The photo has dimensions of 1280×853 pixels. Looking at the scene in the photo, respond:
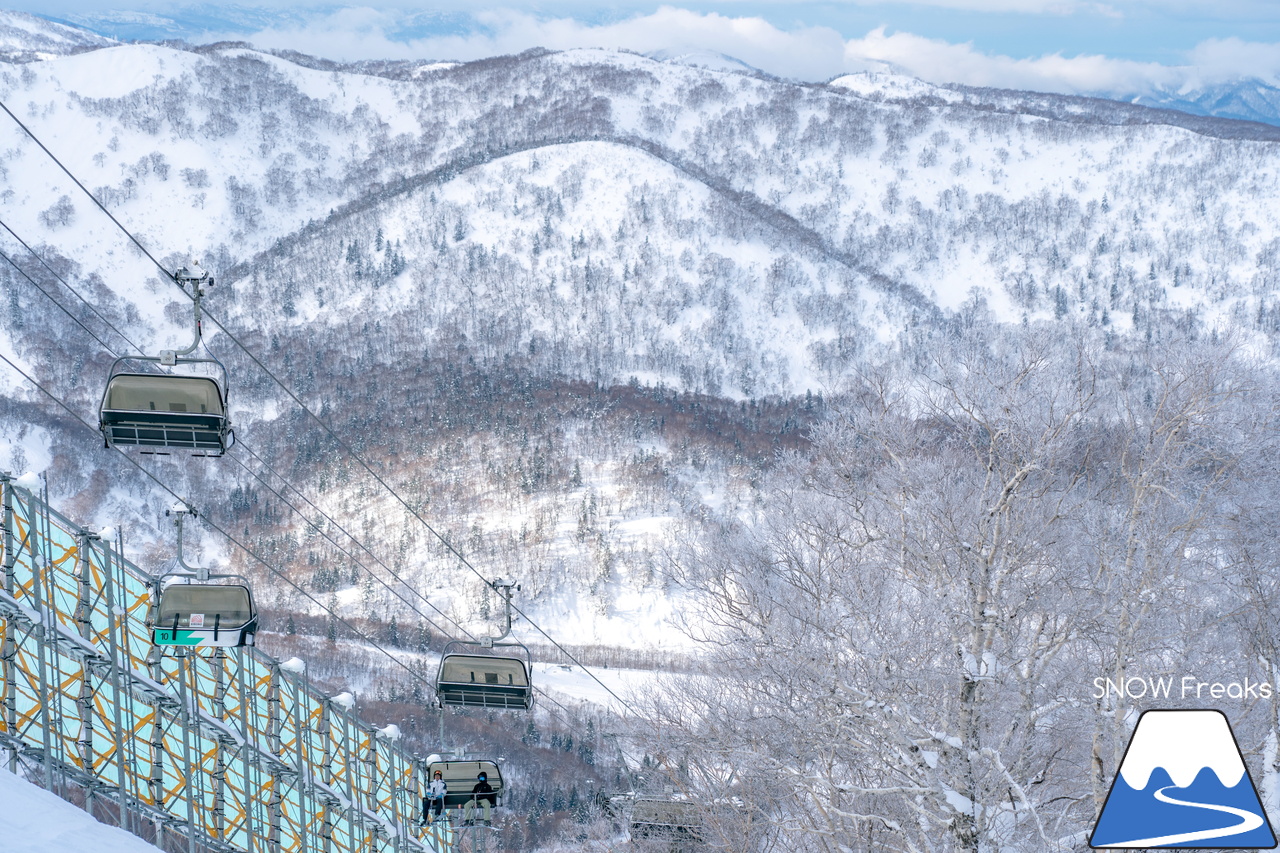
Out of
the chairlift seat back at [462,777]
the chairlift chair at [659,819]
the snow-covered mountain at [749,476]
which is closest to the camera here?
the snow-covered mountain at [749,476]

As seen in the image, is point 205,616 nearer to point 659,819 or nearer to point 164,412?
point 164,412

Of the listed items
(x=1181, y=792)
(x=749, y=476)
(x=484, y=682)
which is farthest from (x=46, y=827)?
(x=749, y=476)

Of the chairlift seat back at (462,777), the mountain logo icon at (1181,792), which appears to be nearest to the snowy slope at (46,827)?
the mountain logo icon at (1181,792)

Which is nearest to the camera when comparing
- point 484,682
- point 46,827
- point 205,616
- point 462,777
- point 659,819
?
point 46,827

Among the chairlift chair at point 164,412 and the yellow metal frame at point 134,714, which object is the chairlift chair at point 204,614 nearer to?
the yellow metal frame at point 134,714

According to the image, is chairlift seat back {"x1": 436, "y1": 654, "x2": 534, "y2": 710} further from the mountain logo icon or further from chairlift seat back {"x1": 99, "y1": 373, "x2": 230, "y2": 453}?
the mountain logo icon

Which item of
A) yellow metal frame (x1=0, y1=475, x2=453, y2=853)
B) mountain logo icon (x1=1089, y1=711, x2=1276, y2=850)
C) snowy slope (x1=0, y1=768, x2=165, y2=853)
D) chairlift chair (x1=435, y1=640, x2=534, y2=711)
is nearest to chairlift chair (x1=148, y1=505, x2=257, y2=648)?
yellow metal frame (x1=0, y1=475, x2=453, y2=853)

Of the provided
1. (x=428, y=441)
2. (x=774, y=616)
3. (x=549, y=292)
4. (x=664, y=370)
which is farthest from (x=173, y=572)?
(x=549, y=292)
